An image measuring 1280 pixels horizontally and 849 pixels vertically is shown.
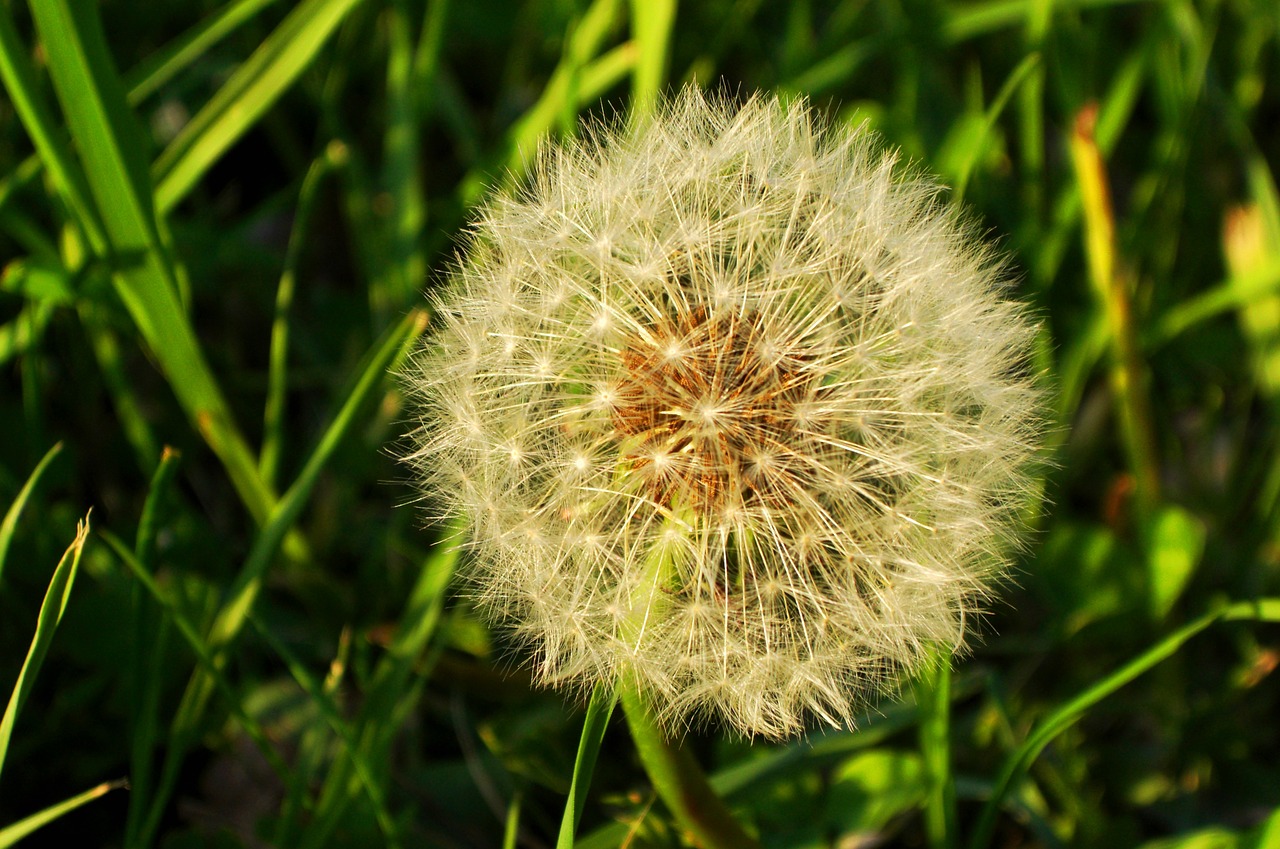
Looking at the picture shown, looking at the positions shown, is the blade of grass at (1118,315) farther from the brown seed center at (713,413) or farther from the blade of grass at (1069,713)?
the brown seed center at (713,413)

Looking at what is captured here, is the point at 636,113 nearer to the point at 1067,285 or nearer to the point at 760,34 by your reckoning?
the point at 760,34

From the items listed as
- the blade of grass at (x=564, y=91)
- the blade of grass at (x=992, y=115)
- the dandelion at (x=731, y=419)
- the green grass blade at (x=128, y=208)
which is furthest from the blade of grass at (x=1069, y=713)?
the blade of grass at (x=564, y=91)

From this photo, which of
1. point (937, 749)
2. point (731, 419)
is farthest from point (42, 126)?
point (937, 749)

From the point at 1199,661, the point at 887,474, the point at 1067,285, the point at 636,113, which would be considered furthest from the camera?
the point at 1067,285

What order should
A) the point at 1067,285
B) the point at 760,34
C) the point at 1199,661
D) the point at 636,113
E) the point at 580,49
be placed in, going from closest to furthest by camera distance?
1. the point at 636,113
2. the point at 1199,661
3. the point at 580,49
4. the point at 1067,285
5. the point at 760,34

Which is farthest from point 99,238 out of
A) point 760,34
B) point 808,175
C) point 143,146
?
point 760,34

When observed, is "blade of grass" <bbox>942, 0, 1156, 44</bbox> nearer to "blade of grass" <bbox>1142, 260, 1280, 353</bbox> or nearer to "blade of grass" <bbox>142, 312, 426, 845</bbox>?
"blade of grass" <bbox>1142, 260, 1280, 353</bbox>
